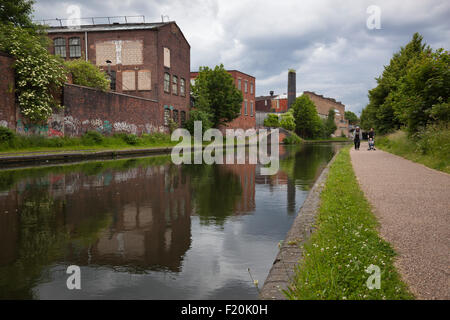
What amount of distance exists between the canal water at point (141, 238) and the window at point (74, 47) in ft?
95.1

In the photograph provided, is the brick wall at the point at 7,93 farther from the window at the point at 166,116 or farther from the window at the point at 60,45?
the window at the point at 60,45

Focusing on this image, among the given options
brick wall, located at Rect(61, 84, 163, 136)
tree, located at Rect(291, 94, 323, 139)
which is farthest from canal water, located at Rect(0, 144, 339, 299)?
tree, located at Rect(291, 94, 323, 139)

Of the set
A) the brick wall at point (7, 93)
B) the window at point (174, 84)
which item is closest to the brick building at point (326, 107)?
the window at point (174, 84)

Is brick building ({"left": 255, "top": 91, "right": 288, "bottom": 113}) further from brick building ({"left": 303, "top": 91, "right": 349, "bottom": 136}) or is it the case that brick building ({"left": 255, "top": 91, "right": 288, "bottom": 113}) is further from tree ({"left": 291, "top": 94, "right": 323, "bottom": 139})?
tree ({"left": 291, "top": 94, "right": 323, "bottom": 139})

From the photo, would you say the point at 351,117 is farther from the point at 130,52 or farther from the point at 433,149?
the point at 433,149

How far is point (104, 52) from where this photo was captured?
34594 millimetres

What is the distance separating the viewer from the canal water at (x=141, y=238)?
3430 mm

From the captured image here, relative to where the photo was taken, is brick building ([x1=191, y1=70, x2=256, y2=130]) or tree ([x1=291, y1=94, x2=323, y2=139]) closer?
brick building ([x1=191, y1=70, x2=256, y2=130])

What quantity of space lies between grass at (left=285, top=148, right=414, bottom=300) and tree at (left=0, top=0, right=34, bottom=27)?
103ft

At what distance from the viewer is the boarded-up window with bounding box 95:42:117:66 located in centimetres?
3441

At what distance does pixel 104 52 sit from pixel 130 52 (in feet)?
8.34

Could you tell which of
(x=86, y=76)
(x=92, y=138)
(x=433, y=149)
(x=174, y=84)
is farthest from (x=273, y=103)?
(x=433, y=149)

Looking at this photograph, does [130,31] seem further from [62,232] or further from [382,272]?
[382,272]

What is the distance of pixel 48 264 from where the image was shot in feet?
13.0
